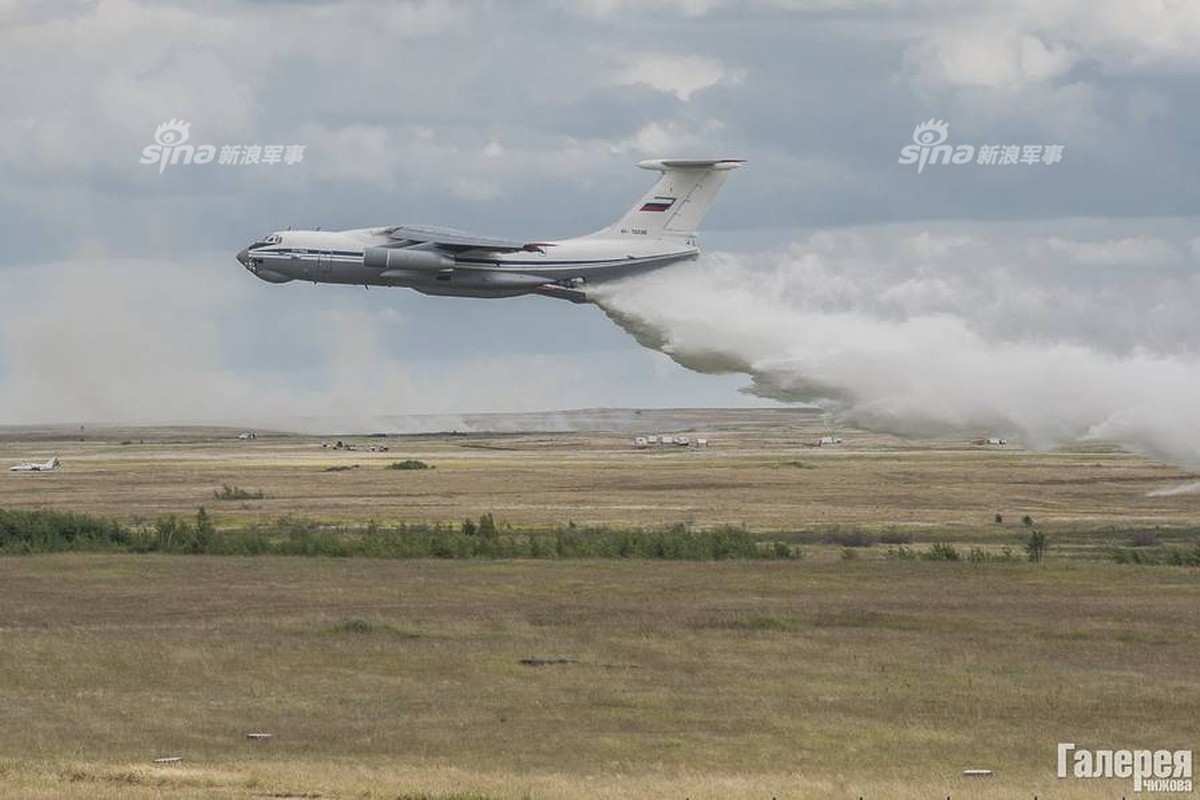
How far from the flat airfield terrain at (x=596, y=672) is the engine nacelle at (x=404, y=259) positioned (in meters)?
10.0

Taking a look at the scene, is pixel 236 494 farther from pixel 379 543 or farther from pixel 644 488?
pixel 379 543

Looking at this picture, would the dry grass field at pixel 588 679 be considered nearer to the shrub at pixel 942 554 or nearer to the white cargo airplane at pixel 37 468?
the shrub at pixel 942 554

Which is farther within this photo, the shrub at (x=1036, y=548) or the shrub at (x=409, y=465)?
the shrub at (x=409, y=465)

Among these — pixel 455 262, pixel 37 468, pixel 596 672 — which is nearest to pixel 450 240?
pixel 455 262

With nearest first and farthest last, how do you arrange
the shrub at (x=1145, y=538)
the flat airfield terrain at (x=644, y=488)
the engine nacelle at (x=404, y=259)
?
1. the engine nacelle at (x=404, y=259)
2. the shrub at (x=1145, y=538)
3. the flat airfield terrain at (x=644, y=488)

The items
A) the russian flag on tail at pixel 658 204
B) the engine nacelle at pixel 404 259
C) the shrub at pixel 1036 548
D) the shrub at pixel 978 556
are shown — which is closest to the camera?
the shrub at pixel 978 556

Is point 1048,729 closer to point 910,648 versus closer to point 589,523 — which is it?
point 910,648

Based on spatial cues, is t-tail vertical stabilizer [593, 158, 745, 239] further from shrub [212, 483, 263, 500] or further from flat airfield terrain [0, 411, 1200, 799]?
shrub [212, 483, 263, 500]

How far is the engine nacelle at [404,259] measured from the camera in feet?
232

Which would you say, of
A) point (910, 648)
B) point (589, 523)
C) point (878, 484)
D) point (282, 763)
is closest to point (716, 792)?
point (282, 763)

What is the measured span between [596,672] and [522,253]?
92.5ft

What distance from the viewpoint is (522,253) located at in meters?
A: 70.4

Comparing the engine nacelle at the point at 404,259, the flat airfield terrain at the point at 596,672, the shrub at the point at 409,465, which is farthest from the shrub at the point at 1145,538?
the shrub at the point at 409,465

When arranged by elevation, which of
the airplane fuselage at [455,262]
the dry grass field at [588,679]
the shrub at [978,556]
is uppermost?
the airplane fuselage at [455,262]
